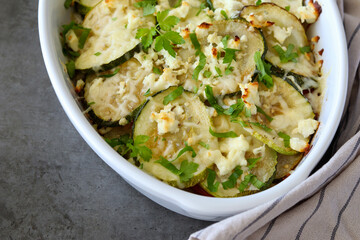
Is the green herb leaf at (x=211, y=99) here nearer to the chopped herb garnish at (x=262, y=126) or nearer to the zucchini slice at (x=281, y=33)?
the chopped herb garnish at (x=262, y=126)

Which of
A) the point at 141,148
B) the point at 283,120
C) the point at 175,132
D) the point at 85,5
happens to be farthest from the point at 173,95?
the point at 85,5

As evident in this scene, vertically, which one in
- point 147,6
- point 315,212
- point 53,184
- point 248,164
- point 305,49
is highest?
point 147,6

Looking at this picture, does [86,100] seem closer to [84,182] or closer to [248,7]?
[84,182]

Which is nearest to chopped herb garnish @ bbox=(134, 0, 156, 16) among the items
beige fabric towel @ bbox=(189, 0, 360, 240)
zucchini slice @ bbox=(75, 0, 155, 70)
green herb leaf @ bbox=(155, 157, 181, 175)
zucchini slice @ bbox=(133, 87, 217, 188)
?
zucchini slice @ bbox=(75, 0, 155, 70)

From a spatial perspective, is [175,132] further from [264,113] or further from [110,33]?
[110,33]

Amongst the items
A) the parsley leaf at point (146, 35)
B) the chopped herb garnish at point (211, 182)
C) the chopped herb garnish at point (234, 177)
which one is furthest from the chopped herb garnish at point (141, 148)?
the parsley leaf at point (146, 35)
